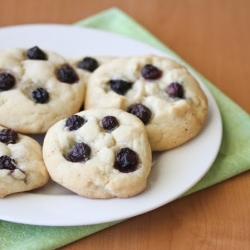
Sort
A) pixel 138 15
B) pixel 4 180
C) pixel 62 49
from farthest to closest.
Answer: pixel 138 15 → pixel 62 49 → pixel 4 180

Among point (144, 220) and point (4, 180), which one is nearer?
point (4, 180)

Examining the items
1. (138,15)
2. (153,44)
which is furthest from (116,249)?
(138,15)

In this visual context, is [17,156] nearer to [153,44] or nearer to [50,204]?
[50,204]

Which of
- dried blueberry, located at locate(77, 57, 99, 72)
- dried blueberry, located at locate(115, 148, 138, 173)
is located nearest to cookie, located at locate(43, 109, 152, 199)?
dried blueberry, located at locate(115, 148, 138, 173)

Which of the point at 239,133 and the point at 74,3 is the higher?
the point at 239,133

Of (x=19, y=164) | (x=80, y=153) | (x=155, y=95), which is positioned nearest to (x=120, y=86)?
(x=155, y=95)

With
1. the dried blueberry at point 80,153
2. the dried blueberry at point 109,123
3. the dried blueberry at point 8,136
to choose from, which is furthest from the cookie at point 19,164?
the dried blueberry at point 109,123

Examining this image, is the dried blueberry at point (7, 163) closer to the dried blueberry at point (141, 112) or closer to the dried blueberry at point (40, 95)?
the dried blueberry at point (40, 95)
